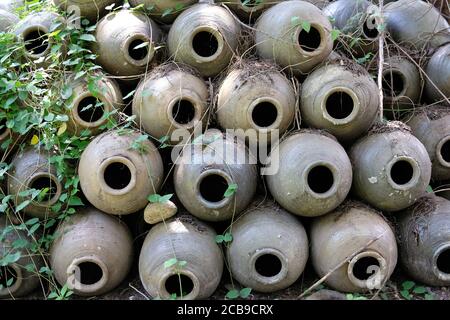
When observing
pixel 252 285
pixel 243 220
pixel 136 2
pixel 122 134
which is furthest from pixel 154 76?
pixel 252 285

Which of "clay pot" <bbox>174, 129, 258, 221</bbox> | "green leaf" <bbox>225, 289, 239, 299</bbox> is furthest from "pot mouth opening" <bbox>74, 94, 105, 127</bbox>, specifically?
"green leaf" <bbox>225, 289, 239, 299</bbox>

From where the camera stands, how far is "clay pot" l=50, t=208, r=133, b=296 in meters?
3.44

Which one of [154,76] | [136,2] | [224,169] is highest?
[136,2]

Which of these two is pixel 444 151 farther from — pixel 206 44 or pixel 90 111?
pixel 90 111

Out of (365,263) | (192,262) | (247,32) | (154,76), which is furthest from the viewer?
(247,32)

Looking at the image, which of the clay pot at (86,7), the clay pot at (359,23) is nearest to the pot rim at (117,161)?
the clay pot at (86,7)

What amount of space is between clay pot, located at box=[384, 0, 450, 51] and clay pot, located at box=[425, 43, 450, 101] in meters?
0.17

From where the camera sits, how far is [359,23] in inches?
169

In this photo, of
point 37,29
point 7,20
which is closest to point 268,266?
point 37,29

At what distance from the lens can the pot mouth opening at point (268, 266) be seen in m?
3.33

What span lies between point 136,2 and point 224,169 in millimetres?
1698

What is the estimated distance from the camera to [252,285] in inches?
135

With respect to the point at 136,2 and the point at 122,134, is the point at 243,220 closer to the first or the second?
the point at 122,134

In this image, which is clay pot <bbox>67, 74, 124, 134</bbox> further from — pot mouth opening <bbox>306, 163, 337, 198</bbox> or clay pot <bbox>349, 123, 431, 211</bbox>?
clay pot <bbox>349, 123, 431, 211</bbox>
